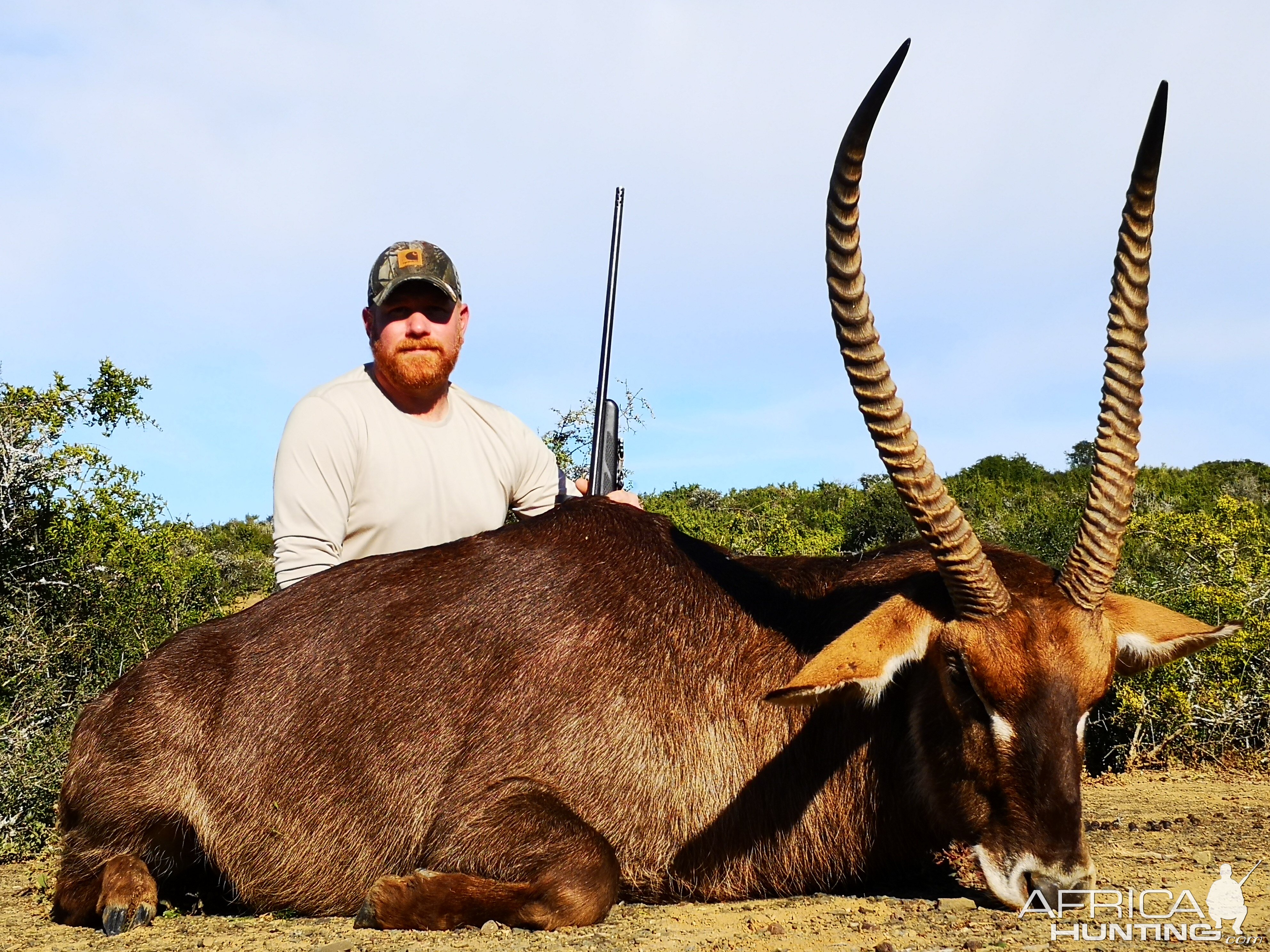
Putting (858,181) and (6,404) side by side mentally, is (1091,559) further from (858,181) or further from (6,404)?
(6,404)

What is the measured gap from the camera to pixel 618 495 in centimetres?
629

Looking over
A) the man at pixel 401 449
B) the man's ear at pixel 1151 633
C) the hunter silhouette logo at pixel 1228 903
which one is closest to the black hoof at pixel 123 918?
the man at pixel 401 449

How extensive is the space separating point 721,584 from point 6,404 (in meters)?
6.74

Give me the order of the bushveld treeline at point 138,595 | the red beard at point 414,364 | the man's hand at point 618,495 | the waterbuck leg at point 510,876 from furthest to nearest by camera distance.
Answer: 1. the bushveld treeline at point 138,595
2. the red beard at point 414,364
3. the man's hand at point 618,495
4. the waterbuck leg at point 510,876

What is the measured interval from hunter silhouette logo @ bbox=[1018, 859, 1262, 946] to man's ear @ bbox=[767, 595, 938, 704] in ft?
2.71

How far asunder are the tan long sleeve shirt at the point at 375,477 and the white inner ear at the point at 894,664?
2.83 meters

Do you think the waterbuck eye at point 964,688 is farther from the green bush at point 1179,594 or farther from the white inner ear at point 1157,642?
the green bush at point 1179,594

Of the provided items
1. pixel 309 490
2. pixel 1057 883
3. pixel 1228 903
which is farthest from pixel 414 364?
pixel 1228 903

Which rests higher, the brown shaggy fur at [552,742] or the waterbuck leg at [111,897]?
the brown shaggy fur at [552,742]

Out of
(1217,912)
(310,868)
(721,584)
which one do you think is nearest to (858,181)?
(721,584)

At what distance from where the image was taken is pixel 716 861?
436 centimetres

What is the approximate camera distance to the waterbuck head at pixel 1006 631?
12.2 ft

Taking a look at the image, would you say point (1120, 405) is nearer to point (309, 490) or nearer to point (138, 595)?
point (309, 490)

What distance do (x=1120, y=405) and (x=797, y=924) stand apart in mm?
2122
